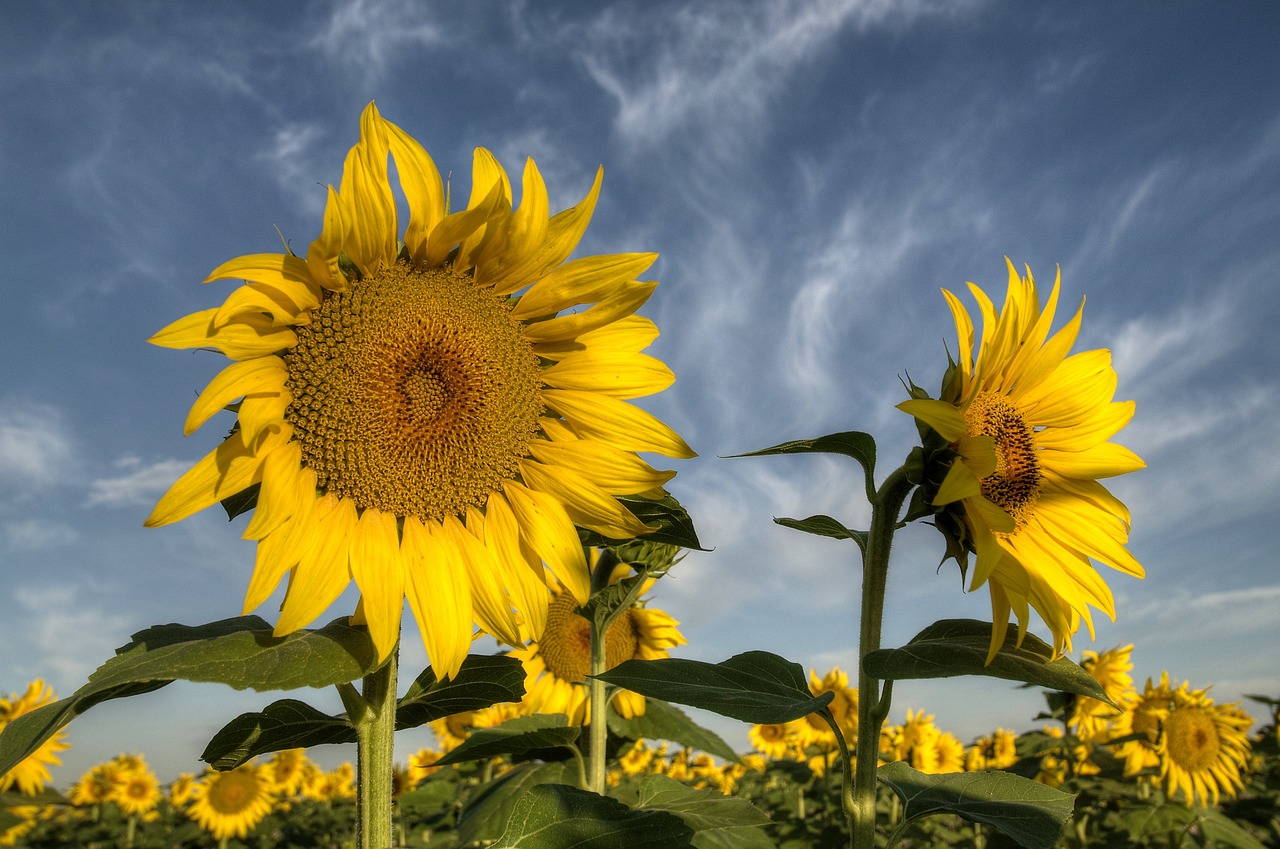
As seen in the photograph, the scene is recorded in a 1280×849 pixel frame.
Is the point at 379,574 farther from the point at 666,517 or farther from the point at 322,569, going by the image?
the point at 666,517

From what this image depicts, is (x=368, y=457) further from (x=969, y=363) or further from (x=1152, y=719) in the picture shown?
(x=1152, y=719)

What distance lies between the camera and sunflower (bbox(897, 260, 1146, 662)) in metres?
2.25

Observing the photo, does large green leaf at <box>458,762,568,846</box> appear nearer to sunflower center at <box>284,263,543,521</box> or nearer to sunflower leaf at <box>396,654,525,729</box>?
sunflower leaf at <box>396,654,525,729</box>

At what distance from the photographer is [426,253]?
6.78ft

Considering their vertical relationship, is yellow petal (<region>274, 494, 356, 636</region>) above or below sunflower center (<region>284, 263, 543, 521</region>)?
below

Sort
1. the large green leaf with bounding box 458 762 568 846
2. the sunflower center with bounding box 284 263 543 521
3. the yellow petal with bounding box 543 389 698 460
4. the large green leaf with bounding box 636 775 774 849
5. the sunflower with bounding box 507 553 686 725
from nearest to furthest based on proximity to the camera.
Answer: the sunflower center with bounding box 284 263 543 521, the yellow petal with bounding box 543 389 698 460, the large green leaf with bounding box 636 775 774 849, the large green leaf with bounding box 458 762 568 846, the sunflower with bounding box 507 553 686 725

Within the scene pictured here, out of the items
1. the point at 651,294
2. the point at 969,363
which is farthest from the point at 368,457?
the point at 969,363

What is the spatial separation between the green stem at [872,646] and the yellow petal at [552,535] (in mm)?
698

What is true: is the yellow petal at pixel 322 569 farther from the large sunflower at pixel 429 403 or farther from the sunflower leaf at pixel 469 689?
the sunflower leaf at pixel 469 689

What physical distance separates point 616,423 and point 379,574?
0.64m

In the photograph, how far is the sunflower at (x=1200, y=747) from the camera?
259 inches

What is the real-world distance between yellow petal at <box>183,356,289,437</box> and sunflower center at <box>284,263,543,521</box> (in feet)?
0.19

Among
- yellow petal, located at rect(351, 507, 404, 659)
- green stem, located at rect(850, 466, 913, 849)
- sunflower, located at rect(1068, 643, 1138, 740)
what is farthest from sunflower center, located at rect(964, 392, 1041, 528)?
sunflower, located at rect(1068, 643, 1138, 740)

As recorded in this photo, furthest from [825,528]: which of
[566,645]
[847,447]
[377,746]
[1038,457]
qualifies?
[566,645]
